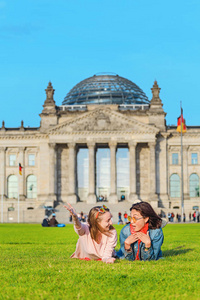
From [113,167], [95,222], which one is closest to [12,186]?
[113,167]

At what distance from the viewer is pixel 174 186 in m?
97.8

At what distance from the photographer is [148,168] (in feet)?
312

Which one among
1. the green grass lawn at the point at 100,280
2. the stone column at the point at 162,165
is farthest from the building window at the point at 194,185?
the green grass lawn at the point at 100,280

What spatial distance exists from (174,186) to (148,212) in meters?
85.4

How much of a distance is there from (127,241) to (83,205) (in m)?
76.3

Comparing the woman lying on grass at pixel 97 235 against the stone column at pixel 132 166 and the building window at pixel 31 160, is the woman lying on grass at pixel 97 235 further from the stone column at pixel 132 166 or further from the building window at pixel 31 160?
the building window at pixel 31 160

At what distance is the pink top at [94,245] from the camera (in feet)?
45.4

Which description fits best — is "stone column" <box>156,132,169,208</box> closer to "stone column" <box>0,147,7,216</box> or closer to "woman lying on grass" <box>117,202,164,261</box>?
"stone column" <box>0,147,7,216</box>

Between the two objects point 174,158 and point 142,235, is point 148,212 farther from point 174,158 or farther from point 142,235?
point 174,158

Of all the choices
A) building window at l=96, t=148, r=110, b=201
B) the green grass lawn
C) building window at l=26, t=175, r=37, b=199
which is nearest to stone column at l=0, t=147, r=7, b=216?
building window at l=26, t=175, r=37, b=199

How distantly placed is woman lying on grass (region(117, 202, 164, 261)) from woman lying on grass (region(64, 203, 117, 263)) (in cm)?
40

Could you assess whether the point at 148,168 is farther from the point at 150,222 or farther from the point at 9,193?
the point at 150,222

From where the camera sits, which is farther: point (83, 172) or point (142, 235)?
point (83, 172)

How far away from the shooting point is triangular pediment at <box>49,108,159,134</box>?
9262cm
